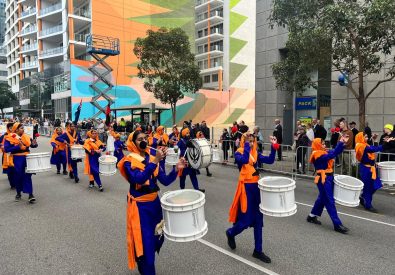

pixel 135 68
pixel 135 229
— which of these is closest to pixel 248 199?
pixel 135 229

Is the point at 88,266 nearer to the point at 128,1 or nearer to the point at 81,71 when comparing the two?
the point at 81,71

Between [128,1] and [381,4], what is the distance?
37301mm

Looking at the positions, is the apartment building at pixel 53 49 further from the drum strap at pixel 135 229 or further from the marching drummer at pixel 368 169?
the drum strap at pixel 135 229

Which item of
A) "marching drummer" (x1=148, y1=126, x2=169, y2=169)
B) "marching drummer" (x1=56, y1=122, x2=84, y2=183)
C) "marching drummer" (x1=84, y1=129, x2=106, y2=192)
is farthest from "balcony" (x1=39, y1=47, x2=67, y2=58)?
"marching drummer" (x1=84, y1=129, x2=106, y2=192)

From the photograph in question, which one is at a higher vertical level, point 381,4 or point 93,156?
point 381,4

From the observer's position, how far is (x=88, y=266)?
14.8 ft

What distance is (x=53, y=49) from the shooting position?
43938 mm

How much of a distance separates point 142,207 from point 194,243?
1907 millimetres

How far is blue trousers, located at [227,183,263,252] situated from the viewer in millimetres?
4707

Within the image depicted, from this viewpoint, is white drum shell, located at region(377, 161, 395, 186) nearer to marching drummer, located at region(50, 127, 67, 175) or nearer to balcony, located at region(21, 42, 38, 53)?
marching drummer, located at region(50, 127, 67, 175)

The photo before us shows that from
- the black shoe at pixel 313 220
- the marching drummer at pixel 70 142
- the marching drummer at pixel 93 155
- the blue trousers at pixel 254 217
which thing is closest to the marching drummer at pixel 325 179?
the black shoe at pixel 313 220

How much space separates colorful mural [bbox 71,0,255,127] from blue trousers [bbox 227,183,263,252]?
112 feet

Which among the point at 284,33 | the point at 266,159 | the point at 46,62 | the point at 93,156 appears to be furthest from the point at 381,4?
the point at 46,62

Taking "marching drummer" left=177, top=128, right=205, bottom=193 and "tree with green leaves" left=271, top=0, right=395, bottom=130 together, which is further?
"marching drummer" left=177, top=128, right=205, bottom=193
